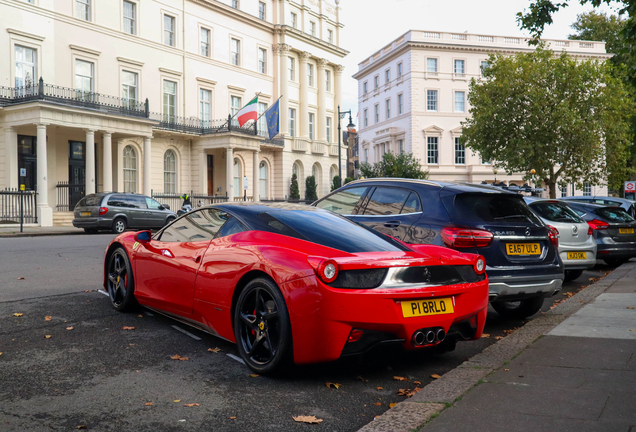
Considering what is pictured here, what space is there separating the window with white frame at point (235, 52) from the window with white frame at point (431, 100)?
21.9 meters

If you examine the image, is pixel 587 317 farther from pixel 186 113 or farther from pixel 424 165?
pixel 424 165

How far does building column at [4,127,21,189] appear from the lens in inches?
1096

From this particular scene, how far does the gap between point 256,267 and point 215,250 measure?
28.8 inches

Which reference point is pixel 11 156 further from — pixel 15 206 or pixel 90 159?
pixel 90 159

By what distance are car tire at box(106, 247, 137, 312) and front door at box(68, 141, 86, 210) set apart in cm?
2565

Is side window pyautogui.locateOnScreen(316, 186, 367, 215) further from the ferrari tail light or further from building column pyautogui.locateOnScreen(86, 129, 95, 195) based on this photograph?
building column pyautogui.locateOnScreen(86, 129, 95, 195)

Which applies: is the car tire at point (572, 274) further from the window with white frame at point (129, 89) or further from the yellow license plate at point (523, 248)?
the window with white frame at point (129, 89)

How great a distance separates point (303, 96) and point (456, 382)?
45.6 meters

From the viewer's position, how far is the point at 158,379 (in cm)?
431

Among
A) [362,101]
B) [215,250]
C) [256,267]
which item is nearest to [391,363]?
[256,267]

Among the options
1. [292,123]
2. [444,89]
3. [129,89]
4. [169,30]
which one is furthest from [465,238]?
[444,89]

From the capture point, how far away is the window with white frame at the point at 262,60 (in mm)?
44969

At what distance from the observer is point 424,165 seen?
5741 cm

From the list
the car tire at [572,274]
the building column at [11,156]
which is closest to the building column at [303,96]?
the building column at [11,156]
